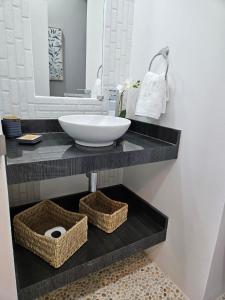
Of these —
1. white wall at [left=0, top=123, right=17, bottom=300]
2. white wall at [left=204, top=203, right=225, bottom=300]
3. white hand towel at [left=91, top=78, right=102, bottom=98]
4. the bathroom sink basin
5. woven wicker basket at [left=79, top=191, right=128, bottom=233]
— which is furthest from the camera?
white hand towel at [left=91, top=78, right=102, bottom=98]

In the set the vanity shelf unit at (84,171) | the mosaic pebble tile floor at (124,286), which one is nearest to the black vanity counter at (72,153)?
the vanity shelf unit at (84,171)

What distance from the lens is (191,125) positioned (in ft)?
3.74

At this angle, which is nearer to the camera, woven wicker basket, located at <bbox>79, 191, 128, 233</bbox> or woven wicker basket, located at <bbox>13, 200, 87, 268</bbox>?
woven wicker basket, located at <bbox>13, 200, 87, 268</bbox>

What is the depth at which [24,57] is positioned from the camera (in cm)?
122

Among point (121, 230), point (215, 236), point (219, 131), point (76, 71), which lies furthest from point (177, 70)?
point (121, 230)

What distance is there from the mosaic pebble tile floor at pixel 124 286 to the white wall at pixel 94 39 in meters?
1.41

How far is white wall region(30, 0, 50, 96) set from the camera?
1.22 m

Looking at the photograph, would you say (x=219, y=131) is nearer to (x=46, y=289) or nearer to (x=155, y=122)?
(x=155, y=122)

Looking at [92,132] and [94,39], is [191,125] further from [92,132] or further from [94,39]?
[94,39]

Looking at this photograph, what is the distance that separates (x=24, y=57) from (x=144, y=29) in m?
0.84

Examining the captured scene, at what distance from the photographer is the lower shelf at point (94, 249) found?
1008 mm

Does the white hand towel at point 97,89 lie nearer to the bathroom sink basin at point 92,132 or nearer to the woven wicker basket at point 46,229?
the bathroom sink basin at point 92,132

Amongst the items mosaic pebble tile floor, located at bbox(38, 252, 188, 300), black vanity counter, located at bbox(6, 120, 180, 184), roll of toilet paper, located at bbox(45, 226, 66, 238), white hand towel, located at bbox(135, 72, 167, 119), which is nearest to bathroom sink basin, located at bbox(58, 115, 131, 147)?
black vanity counter, located at bbox(6, 120, 180, 184)

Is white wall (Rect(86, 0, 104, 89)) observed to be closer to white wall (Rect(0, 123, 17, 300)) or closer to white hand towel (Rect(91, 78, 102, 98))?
white hand towel (Rect(91, 78, 102, 98))
